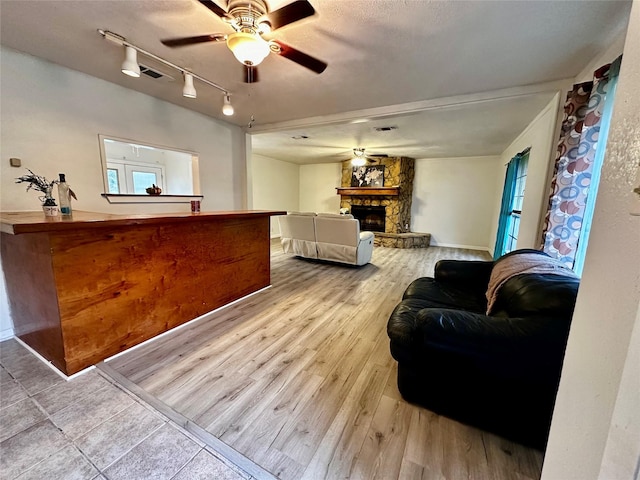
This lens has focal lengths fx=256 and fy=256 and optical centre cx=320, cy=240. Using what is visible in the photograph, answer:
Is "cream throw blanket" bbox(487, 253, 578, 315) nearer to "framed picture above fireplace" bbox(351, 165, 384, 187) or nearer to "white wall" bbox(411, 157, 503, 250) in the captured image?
"white wall" bbox(411, 157, 503, 250)

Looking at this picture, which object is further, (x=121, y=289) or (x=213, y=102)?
(x=213, y=102)

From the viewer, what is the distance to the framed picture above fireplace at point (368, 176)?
685 cm

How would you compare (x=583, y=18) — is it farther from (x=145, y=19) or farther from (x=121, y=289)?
(x=121, y=289)

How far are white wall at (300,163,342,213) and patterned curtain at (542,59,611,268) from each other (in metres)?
5.99

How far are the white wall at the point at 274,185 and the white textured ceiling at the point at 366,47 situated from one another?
328cm

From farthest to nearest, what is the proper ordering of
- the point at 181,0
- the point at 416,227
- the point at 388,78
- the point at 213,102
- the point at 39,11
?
the point at 416,227, the point at 213,102, the point at 388,78, the point at 39,11, the point at 181,0

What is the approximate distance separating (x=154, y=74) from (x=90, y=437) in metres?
2.96

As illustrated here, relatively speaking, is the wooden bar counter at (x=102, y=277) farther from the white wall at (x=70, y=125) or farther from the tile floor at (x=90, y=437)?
the white wall at (x=70, y=125)

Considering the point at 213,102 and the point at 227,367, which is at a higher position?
the point at 213,102

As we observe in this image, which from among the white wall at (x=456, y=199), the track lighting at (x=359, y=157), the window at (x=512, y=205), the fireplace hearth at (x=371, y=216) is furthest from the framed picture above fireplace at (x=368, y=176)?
the window at (x=512, y=205)

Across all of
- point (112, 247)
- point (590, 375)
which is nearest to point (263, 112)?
point (112, 247)

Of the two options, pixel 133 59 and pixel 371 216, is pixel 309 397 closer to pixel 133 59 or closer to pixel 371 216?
pixel 133 59

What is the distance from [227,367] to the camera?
5.96 feet

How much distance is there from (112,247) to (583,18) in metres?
3.45
